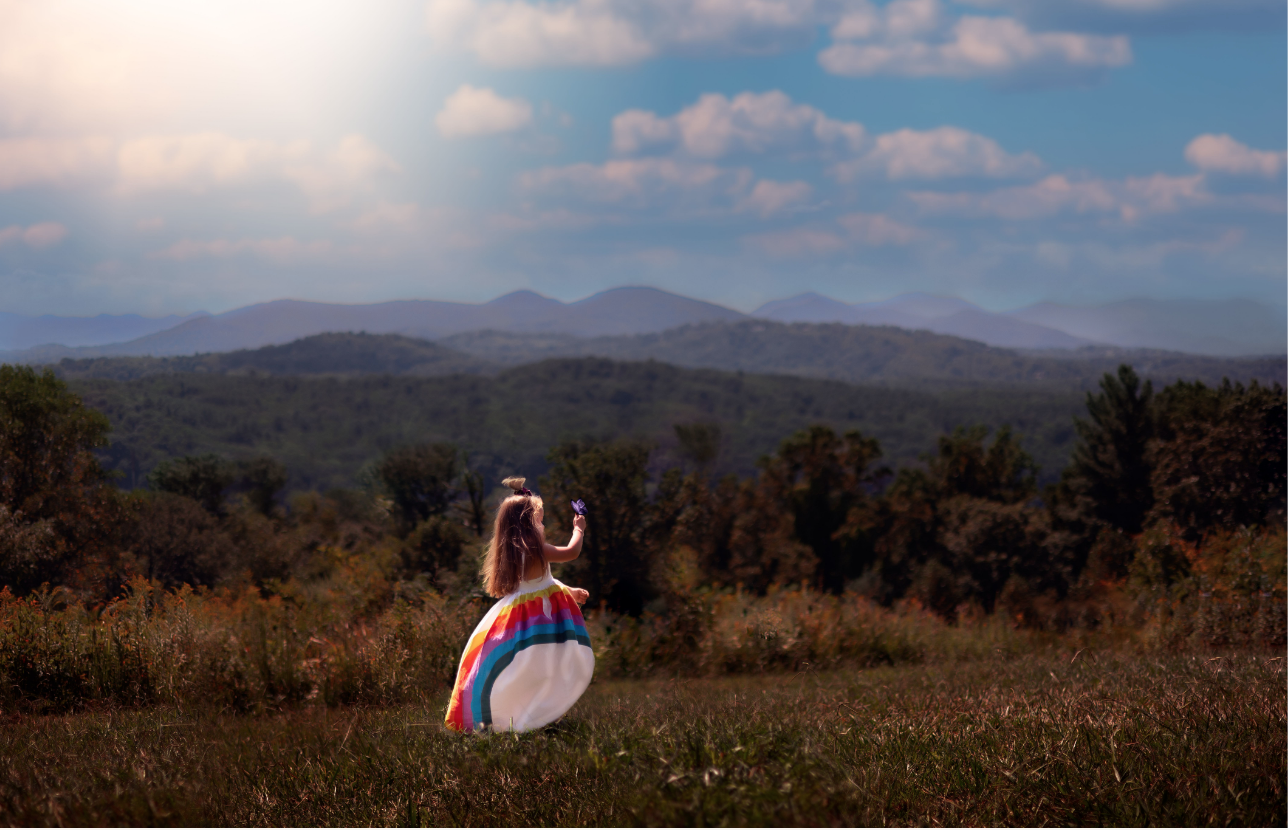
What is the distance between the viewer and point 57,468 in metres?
14.0

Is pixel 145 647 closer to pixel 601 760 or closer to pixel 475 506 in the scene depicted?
pixel 601 760

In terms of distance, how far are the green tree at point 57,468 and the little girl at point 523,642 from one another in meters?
10.5

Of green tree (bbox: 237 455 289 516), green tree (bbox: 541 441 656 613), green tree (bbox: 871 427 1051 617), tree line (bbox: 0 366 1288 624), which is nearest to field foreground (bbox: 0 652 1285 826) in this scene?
tree line (bbox: 0 366 1288 624)

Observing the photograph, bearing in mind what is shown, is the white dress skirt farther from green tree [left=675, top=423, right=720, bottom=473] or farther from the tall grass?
green tree [left=675, top=423, right=720, bottom=473]

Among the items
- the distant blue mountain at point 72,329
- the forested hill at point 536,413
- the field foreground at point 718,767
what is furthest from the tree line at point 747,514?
the forested hill at point 536,413

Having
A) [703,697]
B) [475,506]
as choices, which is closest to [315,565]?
[475,506]

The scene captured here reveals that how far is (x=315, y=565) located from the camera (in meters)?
23.2

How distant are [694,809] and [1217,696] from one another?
12.2ft

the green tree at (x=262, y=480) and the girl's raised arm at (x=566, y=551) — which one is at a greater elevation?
the girl's raised arm at (x=566, y=551)

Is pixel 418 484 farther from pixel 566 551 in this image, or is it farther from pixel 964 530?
pixel 964 530

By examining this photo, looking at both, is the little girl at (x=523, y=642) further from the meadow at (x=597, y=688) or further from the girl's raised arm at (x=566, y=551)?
the meadow at (x=597, y=688)

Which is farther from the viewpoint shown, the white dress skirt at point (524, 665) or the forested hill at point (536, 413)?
the forested hill at point (536, 413)

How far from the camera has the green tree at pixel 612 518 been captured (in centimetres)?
1448

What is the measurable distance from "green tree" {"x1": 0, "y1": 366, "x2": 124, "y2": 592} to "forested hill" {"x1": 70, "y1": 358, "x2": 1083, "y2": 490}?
59.8 metres
